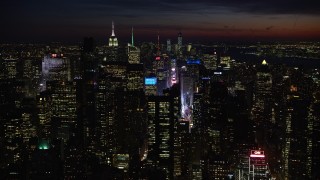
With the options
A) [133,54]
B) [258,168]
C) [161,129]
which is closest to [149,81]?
[133,54]

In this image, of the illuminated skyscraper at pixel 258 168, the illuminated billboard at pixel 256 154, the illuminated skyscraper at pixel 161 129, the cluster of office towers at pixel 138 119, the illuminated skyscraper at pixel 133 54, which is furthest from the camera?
the illuminated skyscraper at pixel 133 54

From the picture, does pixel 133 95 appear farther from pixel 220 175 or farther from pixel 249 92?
pixel 220 175

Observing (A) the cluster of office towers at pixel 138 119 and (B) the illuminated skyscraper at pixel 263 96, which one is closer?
(A) the cluster of office towers at pixel 138 119

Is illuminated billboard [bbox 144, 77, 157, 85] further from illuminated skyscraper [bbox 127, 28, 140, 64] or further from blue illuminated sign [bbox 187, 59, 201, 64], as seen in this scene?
blue illuminated sign [bbox 187, 59, 201, 64]

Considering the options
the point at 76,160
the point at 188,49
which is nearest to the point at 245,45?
the point at 76,160

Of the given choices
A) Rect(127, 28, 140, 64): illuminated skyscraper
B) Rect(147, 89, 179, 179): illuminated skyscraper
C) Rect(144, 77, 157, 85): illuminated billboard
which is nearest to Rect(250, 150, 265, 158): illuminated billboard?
Rect(147, 89, 179, 179): illuminated skyscraper

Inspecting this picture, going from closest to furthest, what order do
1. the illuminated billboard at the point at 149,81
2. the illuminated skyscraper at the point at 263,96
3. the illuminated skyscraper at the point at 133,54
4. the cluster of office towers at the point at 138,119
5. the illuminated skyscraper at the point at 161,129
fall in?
1. the cluster of office towers at the point at 138,119
2. the illuminated skyscraper at the point at 161,129
3. the illuminated skyscraper at the point at 263,96
4. the illuminated skyscraper at the point at 133,54
5. the illuminated billboard at the point at 149,81

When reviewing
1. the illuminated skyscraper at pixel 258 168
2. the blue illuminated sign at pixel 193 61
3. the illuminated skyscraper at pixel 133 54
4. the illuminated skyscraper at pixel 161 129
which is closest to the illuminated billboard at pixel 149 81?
the illuminated skyscraper at pixel 133 54

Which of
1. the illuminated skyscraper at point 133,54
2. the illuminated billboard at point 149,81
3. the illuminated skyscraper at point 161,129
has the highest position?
the illuminated skyscraper at point 133,54

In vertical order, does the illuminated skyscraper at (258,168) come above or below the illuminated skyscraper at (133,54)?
below

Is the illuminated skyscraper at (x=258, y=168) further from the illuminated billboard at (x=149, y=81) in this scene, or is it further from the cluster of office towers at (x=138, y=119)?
the illuminated billboard at (x=149, y=81)

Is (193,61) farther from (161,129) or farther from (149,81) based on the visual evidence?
(161,129)
